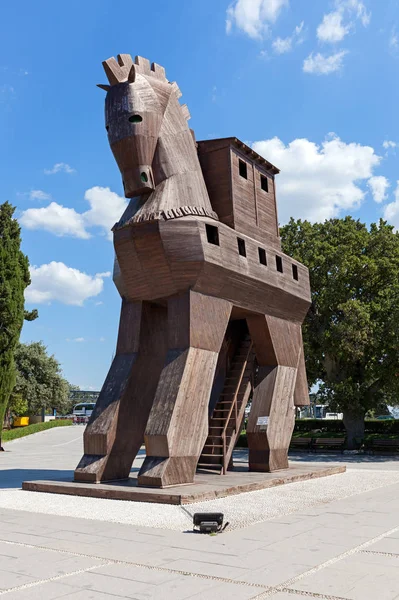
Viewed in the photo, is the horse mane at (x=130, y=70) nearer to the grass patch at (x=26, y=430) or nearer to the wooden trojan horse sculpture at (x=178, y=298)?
the wooden trojan horse sculpture at (x=178, y=298)

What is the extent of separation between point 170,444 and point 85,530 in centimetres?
327

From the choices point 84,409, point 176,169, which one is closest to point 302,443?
point 176,169

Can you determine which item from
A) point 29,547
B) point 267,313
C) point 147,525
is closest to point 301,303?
point 267,313

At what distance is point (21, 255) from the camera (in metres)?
32.8

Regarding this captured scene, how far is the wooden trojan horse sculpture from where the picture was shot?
39.0ft

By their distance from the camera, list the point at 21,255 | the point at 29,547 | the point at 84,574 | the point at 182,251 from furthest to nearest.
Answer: the point at 21,255
the point at 182,251
the point at 29,547
the point at 84,574

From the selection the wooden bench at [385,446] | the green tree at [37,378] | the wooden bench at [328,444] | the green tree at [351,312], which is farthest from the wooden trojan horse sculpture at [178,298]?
the green tree at [37,378]

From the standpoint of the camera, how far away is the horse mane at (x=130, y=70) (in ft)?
42.0

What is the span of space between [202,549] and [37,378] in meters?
45.5

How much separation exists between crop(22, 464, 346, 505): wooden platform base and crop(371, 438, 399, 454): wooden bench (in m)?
11.8

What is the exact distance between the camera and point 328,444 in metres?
26.5

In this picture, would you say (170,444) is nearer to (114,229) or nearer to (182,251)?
(182,251)

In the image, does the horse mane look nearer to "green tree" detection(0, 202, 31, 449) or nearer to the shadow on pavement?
the shadow on pavement

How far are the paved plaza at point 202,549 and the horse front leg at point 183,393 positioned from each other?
3.62 feet
